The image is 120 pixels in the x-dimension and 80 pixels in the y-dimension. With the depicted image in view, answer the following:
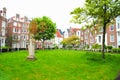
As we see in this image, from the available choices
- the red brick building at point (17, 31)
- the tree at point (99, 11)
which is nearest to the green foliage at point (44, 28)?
the red brick building at point (17, 31)

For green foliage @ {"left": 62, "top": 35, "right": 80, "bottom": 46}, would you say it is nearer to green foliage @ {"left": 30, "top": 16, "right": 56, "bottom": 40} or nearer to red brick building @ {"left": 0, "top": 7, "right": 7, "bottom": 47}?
green foliage @ {"left": 30, "top": 16, "right": 56, "bottom": 40}

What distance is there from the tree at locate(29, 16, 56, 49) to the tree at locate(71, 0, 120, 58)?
3912 cm

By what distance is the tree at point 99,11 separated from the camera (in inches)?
1281

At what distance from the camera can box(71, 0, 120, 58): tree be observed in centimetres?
3253

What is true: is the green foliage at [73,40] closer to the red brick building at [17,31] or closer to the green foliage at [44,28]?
the red brick building at [17,31]

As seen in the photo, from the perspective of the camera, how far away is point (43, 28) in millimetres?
75062

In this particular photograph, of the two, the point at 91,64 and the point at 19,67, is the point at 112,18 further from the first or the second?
the point at 19,67

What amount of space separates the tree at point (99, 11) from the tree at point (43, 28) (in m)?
39.1

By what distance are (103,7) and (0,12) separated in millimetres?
60550

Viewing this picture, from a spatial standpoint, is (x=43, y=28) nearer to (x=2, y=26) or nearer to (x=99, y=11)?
(x=2, y=26)

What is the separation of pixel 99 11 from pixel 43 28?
43450 mm

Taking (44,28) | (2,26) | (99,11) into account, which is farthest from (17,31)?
(99,11)

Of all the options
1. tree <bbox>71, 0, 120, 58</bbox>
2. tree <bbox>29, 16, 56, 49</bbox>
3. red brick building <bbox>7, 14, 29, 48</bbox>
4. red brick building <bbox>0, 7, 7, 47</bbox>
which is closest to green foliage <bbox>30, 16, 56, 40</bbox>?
tree <bbox>29, 16, 56, 49</bbox>

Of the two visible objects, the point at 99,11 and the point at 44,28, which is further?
the point at 44,28
